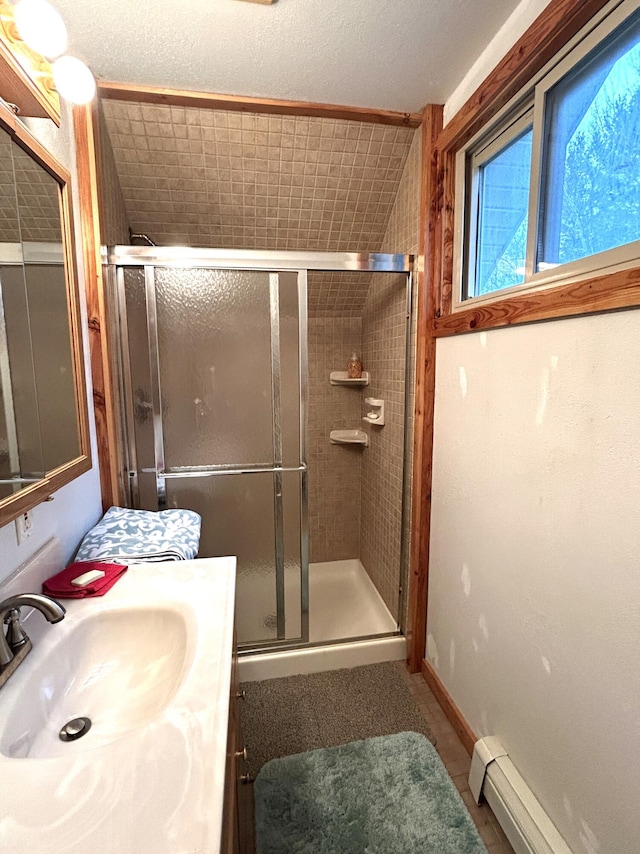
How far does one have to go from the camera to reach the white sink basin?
0.77m

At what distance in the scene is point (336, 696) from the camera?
1.86 meters

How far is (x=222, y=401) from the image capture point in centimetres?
184

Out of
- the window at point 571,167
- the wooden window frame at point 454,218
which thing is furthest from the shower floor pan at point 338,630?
the window at point 571,167

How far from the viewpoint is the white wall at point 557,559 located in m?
0.90

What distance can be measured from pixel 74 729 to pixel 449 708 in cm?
149

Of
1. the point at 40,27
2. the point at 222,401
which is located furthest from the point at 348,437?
the point at 40,27

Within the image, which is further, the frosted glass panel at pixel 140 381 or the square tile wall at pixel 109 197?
the frosted glass panel at pixel 140 381

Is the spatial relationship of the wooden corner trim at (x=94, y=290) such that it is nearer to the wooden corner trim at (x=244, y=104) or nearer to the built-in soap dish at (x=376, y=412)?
the wooden corner trim at (x=244, y=104)

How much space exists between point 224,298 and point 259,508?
Result: 3.25ft

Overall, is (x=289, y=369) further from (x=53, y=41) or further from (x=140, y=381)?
(x=53, y=41)

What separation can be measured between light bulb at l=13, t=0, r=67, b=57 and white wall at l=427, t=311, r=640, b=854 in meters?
1.49

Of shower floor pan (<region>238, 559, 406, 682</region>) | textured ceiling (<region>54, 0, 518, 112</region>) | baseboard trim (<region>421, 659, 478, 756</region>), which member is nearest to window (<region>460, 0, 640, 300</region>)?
textured ceiling (<region>54, 0, 518, 112</region>)

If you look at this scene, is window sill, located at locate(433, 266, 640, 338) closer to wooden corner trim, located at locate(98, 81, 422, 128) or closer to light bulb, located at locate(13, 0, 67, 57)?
wooden corner trim, located at locate(98, 81, 422, 128)

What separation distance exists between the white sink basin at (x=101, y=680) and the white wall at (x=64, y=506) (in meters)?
0.24
